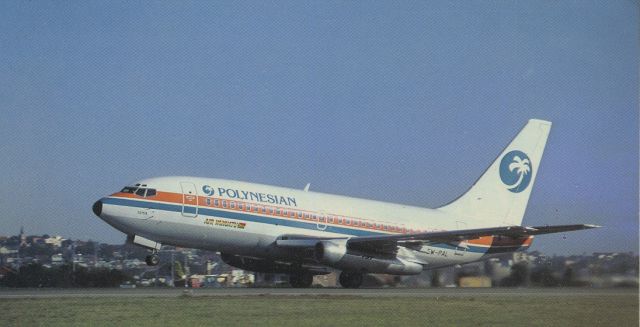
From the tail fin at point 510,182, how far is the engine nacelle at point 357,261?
6842 millimetres

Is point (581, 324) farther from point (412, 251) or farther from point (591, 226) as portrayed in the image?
point (412, 251)

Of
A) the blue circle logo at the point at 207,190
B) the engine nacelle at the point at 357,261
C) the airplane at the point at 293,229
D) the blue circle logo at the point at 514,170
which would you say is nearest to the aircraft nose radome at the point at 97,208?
the airplane at the point at 293,229

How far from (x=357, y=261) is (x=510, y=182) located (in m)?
11.2

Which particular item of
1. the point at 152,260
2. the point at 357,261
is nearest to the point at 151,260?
the point at 152,260

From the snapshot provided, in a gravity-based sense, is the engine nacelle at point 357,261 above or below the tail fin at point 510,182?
below

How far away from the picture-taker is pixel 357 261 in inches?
1172

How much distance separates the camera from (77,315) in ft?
51.8

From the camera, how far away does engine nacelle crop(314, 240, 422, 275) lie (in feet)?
93.8

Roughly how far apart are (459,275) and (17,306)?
18907mm

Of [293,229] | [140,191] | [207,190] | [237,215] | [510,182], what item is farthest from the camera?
[510,182]

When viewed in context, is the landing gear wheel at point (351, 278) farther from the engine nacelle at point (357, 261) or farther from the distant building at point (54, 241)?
the distant building at point (54, 241)

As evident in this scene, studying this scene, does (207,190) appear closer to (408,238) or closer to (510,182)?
(408,238)

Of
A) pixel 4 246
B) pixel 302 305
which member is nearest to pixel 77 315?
pixel 302 305

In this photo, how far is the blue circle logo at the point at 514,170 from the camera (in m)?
38.2
